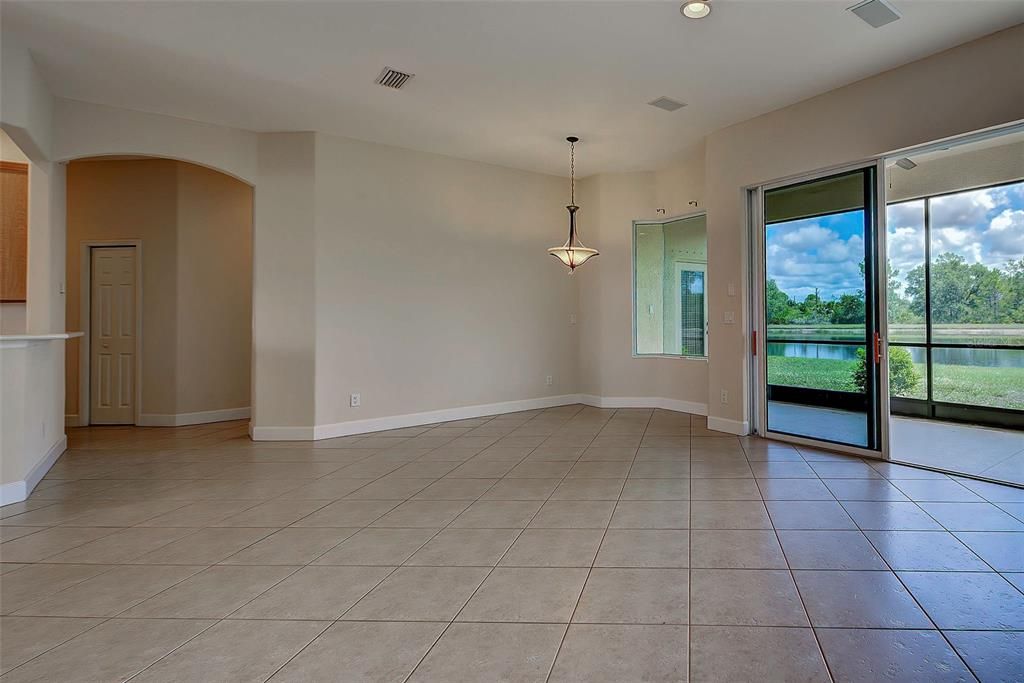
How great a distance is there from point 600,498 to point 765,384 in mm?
2645

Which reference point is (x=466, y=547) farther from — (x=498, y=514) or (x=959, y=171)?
(x=959, y=171)

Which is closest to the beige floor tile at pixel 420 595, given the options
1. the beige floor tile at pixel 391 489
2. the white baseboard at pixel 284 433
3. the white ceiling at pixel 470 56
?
the beige floor tile at pixel 391 489

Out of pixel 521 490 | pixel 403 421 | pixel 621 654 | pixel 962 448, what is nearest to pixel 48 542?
pixel 521 490

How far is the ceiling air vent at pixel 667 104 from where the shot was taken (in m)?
4.79

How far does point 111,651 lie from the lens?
188 centimetres

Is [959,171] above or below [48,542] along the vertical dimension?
above

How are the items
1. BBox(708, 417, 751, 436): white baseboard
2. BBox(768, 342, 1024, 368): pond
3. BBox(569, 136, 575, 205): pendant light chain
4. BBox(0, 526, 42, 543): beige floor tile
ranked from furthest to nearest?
BBox(569, 136, 575, 205): pendant light chain
BBox(708, 417, 751, 436): white baseboard
BBox(768, 342, 1024, 368): pond
BBox(0, 526, 42, 543): beige floor tile

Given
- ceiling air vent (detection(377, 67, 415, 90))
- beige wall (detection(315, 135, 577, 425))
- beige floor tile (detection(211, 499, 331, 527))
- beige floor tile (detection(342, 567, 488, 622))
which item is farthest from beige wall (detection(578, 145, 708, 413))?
beige floor tile (detection(342, 567, 488, 622))

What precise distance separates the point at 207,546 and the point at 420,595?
1.32 meters

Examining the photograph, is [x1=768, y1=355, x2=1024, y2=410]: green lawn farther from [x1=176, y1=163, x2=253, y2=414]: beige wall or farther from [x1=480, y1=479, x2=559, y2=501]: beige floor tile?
[x1=176, y1=163, x2=253, y2=414]: beige wall

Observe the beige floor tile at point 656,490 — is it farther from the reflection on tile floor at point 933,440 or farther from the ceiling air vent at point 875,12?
the ceiling air vent at point 875,12

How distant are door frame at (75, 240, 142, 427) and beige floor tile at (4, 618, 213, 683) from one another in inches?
210

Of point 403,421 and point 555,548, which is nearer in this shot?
point 555,548

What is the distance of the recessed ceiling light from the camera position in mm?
3275
